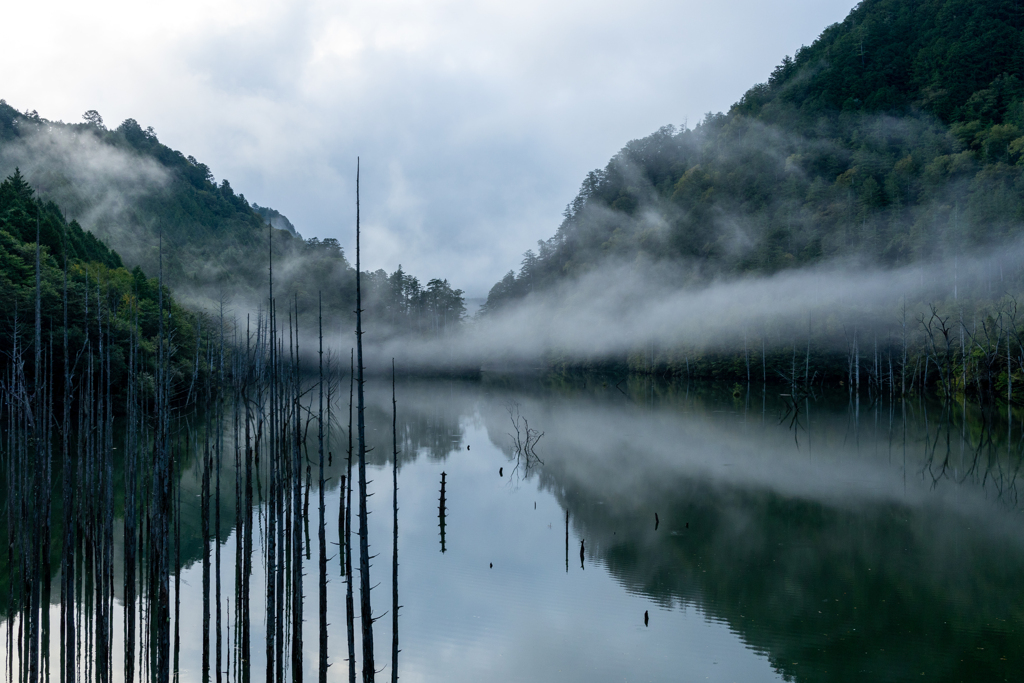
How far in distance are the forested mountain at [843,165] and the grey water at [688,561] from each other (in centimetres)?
4555

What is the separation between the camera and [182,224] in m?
111

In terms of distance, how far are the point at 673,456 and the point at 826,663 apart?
1905 centimetres

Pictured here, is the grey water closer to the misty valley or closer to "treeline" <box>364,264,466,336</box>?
the misty valley

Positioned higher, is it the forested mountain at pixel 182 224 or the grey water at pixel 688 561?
the forested mountain at pixel 182 224

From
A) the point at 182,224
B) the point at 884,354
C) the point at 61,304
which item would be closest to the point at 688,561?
the point at 61,304

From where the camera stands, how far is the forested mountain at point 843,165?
72.7 m

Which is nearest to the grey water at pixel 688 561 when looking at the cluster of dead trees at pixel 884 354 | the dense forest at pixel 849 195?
the cluster of dead trees at pixel 884 354

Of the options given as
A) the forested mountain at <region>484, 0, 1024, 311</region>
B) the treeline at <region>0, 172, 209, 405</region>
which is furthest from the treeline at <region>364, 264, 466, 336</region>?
the treeline at <region>0, 172, 209, 405</region>

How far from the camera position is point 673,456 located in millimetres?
31172

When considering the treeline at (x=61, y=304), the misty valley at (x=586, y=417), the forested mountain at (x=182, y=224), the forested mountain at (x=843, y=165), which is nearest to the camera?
the misty valley at (x=586, y=417)

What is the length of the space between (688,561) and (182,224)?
110914mm

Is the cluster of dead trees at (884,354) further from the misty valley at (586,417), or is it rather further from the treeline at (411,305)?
the treeline at (411,305)

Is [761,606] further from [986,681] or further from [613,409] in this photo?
[613,409]

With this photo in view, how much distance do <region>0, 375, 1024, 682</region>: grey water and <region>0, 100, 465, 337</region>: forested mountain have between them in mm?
71546
